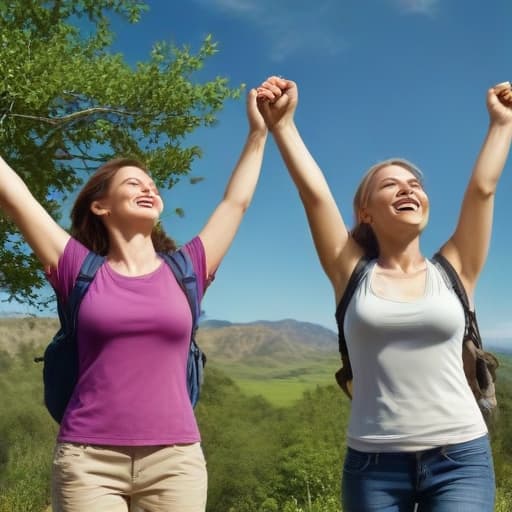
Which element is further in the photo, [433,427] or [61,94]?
[61,94]

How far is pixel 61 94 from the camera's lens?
902 centimetres

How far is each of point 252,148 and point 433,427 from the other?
150cm

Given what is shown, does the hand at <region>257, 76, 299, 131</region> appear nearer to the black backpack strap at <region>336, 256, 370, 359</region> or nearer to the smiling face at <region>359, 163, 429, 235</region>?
the smiling face at <region>359, 163, 429, 235</region>

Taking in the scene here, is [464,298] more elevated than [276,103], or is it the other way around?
[276,103]

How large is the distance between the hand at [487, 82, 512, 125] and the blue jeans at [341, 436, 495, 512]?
138 cm

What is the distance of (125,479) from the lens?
2.46m

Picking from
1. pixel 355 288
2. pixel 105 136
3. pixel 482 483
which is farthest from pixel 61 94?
pixel 482 483

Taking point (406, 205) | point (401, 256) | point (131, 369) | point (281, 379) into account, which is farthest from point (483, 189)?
point (281, 379)

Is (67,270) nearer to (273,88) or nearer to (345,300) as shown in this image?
(345,300)

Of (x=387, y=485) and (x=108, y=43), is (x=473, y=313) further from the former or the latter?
(x=108, y=43)

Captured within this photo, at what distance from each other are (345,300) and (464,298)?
0.45 metres

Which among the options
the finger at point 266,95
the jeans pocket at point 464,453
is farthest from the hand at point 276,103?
the jeans pocket at point 464,453

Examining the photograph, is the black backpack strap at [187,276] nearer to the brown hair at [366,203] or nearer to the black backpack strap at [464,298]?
the brown hair at [366,203]

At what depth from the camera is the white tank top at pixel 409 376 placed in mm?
2391
